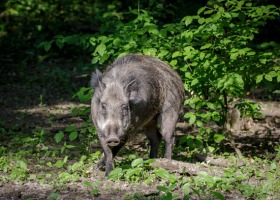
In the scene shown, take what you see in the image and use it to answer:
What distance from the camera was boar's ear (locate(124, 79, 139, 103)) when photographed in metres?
6.13

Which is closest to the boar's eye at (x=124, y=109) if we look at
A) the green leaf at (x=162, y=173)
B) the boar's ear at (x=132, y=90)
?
the boar's ear at (x=132, y=90)

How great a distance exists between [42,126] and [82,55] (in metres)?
5.86

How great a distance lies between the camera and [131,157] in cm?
660

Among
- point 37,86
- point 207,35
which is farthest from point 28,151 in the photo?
point 37,86

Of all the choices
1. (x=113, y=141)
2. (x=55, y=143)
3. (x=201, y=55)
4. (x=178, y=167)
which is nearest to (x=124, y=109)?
(x=113, y=141)

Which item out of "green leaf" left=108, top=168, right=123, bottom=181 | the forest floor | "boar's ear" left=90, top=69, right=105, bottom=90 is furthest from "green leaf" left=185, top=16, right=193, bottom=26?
"green leaf" left=108, top=168, right=123, bottom=181

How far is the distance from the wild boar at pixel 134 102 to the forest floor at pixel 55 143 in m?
0.42

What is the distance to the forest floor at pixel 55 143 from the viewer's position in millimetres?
5398

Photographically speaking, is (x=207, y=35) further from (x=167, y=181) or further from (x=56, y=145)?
(x=56, y=145)

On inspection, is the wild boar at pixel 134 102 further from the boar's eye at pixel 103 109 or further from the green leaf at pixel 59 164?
the green leaf at pixel 59 164

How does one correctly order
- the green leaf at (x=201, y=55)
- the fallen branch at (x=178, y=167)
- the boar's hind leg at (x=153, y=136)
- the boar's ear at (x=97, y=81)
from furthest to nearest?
the boar's hind leg at (x=153, y=136) → the green leaf at (x=201, y=55) → the boar's ear at (x=97, y=81) → the fallen branch at (x=178, y=167)

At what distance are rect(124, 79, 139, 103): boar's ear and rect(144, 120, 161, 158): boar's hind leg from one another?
29.7 inches

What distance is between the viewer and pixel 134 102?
6230mm

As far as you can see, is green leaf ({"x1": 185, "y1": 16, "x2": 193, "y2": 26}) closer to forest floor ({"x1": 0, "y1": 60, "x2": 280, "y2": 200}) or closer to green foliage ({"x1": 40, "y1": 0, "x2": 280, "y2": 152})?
green foliage ({"x1": 40, "y1": 0, "x2": 280, "y2": 152})
